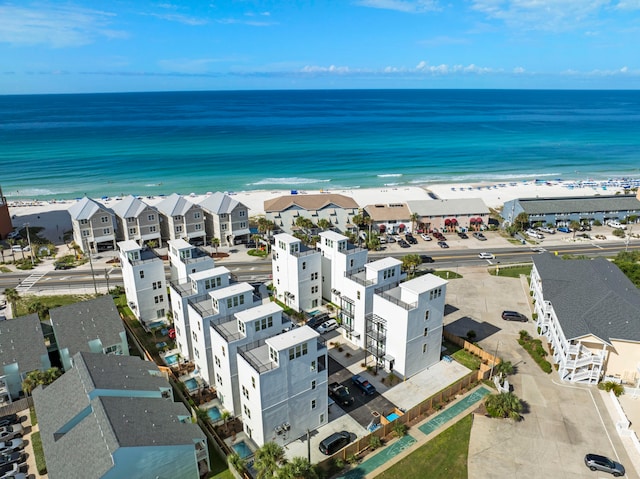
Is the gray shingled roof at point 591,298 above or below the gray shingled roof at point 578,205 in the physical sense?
below

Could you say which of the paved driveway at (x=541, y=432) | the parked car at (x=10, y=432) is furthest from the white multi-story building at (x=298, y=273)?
the parked car at (x=10, y=432)

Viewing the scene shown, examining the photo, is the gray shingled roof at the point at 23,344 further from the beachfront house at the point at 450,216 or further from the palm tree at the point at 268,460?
the beachfront house at the point at 450,216

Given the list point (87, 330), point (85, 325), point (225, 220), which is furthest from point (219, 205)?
point (87, 330)

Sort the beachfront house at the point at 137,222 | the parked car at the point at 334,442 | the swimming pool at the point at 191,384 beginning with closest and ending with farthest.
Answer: the parked car at the point at 334,442
the swimming pool at the point at 191,384
the beachfront house at the point at 137,222

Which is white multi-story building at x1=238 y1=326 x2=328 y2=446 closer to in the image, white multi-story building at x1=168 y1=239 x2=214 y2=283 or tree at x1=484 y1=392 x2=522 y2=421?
tree at x1=484 y1=392 x2=522 y2=421

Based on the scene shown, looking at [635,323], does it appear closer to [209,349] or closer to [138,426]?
[209,349]

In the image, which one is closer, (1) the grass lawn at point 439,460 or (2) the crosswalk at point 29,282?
(1) the grass lawn at point 439,460

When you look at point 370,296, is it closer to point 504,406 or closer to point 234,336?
point 504,406
